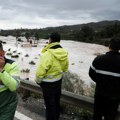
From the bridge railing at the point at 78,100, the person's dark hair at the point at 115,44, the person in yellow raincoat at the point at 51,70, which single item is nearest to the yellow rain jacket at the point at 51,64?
the person in yellow raincoat at the point at 51,70

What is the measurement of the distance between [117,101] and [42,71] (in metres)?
1.37

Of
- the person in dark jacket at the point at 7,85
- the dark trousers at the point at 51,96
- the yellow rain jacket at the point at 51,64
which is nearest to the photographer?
the person in dark jacket at the point at 7,85

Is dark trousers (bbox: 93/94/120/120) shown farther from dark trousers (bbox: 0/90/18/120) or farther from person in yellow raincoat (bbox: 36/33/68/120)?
dark trousers (bbox: 0/90/18/120)

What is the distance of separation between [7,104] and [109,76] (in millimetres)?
1481

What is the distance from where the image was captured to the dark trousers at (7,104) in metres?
3.56

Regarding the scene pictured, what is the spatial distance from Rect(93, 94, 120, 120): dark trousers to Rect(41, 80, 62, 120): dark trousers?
95 centimetres

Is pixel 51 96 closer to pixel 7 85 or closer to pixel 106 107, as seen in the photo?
pixel 106 107

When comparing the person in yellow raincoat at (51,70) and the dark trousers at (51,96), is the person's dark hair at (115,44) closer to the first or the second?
the person in yellow raincoat at (51,70)

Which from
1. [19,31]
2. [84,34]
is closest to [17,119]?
[84,34]

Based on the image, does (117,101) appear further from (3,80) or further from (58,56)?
(3,80)

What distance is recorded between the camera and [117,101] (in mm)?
4250

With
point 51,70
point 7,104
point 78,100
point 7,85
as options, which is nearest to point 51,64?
point 51,70

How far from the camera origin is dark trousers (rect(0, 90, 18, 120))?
3.56m

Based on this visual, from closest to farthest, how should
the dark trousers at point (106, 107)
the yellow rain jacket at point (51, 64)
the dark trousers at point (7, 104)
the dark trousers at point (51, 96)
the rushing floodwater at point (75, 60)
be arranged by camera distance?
the dark trousers at point (7, 104)
the dark trousers at point (106, 107)
the yellow rain jacket at point (51, 64)
the dark trousers at point (51, 96)
the rushing floodwater at point (75, 60)
